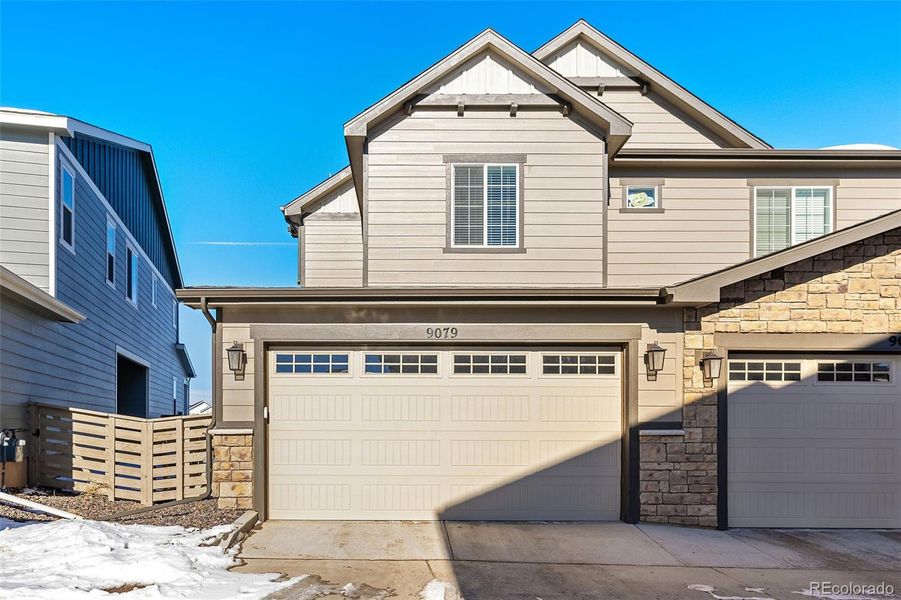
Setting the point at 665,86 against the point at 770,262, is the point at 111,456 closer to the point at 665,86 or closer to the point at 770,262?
Answer: the point at 770,262

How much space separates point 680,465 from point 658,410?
28.9 inches

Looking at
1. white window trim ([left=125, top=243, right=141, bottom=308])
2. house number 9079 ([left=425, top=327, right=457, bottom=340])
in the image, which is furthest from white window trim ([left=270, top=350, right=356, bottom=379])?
white window trim ([left=125, top=243, right=141, bottom=308])

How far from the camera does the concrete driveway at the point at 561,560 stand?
541 centimetres

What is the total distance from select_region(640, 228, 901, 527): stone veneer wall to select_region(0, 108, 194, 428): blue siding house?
29.7 ft

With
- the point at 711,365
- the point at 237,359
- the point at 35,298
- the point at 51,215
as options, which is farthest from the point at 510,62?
the point at 51,215

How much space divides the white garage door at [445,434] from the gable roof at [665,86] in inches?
216

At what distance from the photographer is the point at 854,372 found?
7883mm

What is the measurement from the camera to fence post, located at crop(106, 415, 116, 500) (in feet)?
28.1

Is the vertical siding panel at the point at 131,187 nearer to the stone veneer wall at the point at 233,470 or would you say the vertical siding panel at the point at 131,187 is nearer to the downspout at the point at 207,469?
the downspout at the point at 207,469

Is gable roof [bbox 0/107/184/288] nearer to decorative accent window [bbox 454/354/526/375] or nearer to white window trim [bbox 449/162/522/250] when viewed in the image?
white window trim [bbox 449/162/522/250]

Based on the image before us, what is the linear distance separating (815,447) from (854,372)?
1.10 metres

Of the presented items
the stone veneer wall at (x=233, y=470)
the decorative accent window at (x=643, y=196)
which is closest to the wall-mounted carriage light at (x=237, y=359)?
the stone veneer wall at (x=233, y=470)

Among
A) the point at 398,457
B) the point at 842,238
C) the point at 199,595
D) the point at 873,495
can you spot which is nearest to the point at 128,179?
the point at 398,457

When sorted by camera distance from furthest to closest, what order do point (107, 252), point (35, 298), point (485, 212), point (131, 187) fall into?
point (131, 187)
point (107, 252)
point (35, 298)
point (485, 212)
